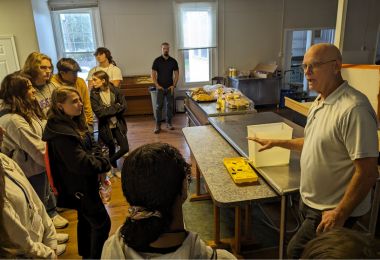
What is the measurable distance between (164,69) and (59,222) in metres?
3.57

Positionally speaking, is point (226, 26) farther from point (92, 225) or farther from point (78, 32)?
point (92, 225)

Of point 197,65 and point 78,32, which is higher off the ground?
point 78,32

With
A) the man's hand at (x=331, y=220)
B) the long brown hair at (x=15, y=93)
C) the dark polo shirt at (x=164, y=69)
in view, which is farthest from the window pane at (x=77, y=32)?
the man's hand at (x=331, y=220)

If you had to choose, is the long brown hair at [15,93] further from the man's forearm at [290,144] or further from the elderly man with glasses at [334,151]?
the elderly man with glasses at [334,151]

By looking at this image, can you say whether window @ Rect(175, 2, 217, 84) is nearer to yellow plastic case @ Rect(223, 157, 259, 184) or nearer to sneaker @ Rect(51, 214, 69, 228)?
sneaker @ Rect(51, 214, 69, 228)

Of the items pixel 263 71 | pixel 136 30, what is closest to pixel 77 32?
pixel 136 30

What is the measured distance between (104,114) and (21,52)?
273cm

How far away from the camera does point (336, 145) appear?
1.33 m

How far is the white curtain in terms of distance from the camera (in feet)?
20.8

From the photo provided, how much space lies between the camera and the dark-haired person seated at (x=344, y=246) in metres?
0.58

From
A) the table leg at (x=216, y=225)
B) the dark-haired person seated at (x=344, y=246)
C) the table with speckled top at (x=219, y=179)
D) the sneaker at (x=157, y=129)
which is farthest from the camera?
the sneaker at (x=157, y=129)

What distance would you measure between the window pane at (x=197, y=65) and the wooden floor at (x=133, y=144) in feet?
3.55

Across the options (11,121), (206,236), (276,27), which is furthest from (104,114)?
(276,27)

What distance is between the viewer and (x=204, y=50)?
267 inches
